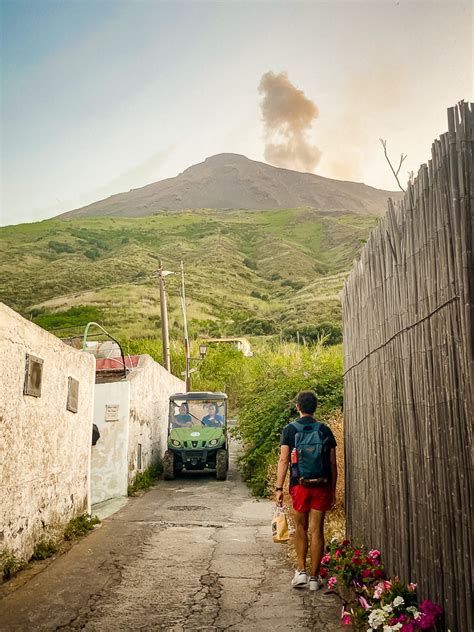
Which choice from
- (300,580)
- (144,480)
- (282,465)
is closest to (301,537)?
(300,580)

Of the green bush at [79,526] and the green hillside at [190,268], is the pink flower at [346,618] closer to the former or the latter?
the green bush at [79,526]

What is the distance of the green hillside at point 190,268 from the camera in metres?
57.6

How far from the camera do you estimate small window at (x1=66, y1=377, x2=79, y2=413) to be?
8.65 m

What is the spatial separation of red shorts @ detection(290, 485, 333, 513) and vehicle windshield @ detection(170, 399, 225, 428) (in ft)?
38.0

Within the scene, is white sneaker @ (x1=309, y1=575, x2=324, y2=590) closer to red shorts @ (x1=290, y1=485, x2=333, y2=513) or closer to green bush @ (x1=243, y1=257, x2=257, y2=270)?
red shorts @ (x1=290, y1=485, x2=333, y2=513)

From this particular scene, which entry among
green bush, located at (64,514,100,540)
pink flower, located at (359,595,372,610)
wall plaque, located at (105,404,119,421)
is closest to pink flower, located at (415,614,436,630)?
pink flower, located at (359,595,372,610)

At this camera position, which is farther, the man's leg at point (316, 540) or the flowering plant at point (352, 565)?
the man's leg at point (316, 540)

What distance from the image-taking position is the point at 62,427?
8391 mm

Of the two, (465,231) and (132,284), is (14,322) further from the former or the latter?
(132,284)

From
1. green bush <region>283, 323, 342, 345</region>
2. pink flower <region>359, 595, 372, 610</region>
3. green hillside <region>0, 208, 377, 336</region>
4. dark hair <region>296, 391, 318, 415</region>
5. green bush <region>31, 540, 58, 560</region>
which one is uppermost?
green hillside <region>0, 208, 377, 336</region>

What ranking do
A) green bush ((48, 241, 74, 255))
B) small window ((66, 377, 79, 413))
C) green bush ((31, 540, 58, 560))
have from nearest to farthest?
green bush ((31, 540, 58, 560)) < small window ((66, 377, 79, 413)) < green bush ((48, 241, 74, 255))

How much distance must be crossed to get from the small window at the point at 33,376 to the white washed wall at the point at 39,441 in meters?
0.07

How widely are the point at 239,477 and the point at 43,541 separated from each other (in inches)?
385

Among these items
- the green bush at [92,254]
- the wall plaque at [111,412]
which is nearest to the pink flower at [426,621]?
the wall plaque at [111,412]
